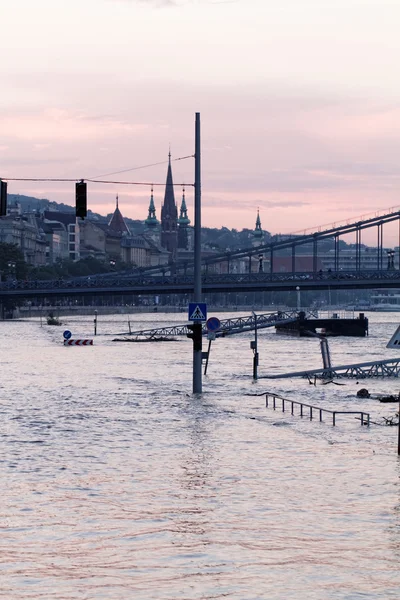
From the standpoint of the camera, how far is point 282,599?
16922mm

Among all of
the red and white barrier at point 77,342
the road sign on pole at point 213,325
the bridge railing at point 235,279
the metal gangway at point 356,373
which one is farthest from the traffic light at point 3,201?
the bridge railing at point 235,279

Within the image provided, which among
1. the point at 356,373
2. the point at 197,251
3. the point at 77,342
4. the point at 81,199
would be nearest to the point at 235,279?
the point at 77,342

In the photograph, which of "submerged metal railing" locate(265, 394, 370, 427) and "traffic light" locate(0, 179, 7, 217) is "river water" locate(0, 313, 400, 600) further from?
"traffic light" locate(0, 179, 7, 217)

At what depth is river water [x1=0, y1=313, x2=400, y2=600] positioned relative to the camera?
17906 mm

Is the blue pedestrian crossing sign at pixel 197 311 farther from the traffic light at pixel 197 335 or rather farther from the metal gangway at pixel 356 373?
the metal gangway at pixel 356 373

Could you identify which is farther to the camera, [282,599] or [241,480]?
[241,480]

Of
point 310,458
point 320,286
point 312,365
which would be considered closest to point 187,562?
point 310,458

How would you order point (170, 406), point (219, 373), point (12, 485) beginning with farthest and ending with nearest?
point (219, 373) < point (170, 406) < point (12, 485)

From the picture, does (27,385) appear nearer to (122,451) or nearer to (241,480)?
(122,451)

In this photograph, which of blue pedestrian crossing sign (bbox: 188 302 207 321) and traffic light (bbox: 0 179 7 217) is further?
blue pedestrian crossing sign (bbox: 188 302 207 321)

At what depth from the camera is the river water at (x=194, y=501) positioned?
17.9 metres

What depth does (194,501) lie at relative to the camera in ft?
77.7

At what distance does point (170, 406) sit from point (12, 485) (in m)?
19.0

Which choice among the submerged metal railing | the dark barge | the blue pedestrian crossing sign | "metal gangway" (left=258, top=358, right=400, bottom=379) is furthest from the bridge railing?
the blue pedestrian crossing sign
